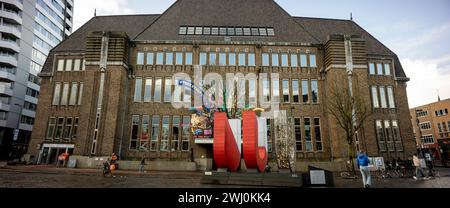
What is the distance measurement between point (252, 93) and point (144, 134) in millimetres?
14697

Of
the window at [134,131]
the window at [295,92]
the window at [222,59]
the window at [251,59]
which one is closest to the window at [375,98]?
the window at [295,92]

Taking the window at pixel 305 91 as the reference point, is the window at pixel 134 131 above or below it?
below

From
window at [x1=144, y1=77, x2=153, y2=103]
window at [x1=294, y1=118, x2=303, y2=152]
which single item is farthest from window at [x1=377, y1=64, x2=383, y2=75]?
window at [x1=144, y1=77, x2=153, y2=103]

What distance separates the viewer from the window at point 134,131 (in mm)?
32188

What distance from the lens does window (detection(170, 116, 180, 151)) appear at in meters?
32.2

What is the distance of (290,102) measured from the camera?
33969mm

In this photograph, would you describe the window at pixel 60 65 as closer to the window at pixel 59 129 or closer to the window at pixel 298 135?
the window at pixel 59 129

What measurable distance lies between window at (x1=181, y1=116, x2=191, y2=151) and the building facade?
4.9 inches

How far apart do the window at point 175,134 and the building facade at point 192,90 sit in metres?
0.12

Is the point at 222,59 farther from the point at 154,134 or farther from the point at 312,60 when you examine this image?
the point at 154,134

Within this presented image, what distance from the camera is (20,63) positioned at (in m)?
53.5

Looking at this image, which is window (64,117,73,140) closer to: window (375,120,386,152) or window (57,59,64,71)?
window (57,59,64,71)

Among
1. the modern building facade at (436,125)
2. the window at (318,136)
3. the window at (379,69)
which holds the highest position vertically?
the window at (379,69)
